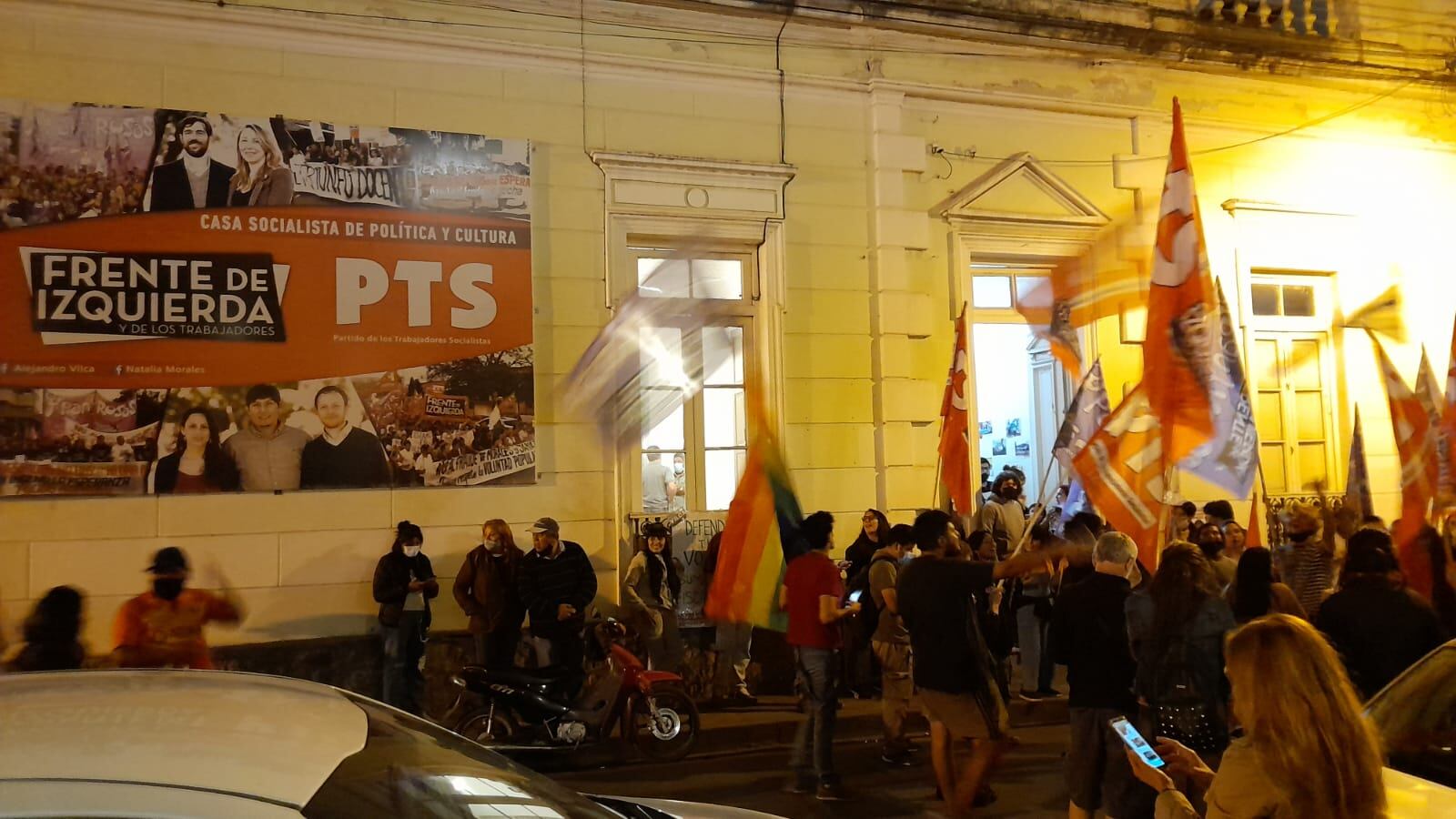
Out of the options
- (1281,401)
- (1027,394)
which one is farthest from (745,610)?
(1281,401)

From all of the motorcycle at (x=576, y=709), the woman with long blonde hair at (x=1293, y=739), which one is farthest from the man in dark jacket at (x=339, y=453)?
the woman with long blonde hair at (x=1293, y=739)

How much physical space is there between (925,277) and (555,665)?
5.28 m

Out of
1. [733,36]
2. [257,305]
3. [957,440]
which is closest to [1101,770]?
[957,440]

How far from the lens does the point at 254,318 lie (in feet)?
27.2

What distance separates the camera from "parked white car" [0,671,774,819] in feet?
5.82

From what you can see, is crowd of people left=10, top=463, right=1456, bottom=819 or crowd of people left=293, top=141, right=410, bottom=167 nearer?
crowd of people left=10, top=463, right=1456, bottom=819

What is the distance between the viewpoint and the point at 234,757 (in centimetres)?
195

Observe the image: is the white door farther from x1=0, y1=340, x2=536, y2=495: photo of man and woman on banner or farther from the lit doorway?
x1=0, y1=340, x2=536, y2=495: photo of man and woman on banner

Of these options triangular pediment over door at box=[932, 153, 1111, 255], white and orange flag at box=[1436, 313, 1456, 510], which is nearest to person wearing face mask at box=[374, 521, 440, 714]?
triangular pediment over door at box=[932, 153, 1111, 255]

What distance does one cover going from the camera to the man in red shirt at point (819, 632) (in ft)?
20.8

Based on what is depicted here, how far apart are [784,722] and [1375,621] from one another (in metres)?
4.48

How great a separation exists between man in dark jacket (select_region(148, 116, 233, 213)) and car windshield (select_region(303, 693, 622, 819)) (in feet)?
22.3

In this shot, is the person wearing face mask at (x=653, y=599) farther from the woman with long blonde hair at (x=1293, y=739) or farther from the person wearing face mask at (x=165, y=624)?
the woman with long blonde hair at (x=1293, y=739)

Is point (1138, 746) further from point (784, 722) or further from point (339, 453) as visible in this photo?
point (339, 453)
